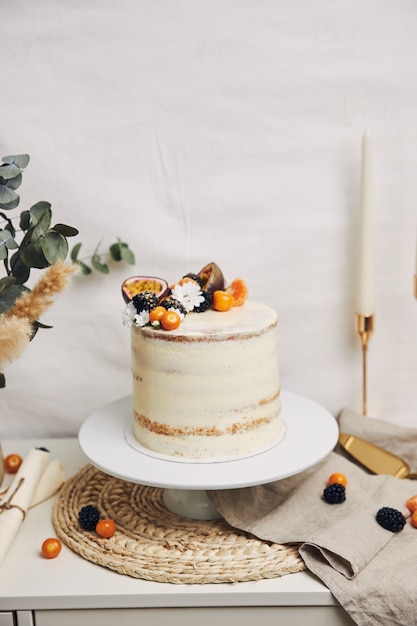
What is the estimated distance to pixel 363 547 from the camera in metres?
1.06

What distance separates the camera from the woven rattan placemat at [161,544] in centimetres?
104

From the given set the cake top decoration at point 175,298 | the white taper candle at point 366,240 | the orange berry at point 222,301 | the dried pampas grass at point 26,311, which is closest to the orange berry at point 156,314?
the cake top decoration at point 175,298

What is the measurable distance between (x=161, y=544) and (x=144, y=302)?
1.26ft

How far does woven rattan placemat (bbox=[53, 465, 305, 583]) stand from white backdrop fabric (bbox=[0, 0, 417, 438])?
0.36 m

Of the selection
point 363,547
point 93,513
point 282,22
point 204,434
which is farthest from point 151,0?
point 363,547

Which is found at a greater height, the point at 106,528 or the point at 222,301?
the point at 222,301

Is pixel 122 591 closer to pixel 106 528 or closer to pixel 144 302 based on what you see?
pixel 106 528

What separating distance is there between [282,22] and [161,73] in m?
0.26

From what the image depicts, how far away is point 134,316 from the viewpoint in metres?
1.13

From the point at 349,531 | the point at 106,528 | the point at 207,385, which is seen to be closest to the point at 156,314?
the point at 207,385

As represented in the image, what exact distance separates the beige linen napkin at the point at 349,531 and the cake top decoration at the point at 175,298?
0.31 m

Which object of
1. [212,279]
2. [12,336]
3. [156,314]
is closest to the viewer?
[12,336]

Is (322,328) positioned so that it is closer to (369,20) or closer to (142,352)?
(142,352)

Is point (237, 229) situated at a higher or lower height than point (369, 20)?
lower
